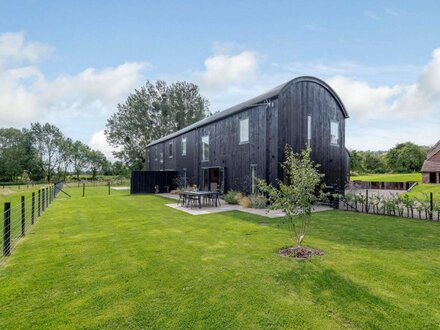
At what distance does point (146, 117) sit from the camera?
1613 inches

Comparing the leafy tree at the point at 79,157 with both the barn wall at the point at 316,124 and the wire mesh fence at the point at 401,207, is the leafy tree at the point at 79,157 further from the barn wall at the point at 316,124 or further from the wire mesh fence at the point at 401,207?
the wire mesh fence at the point at 401,207

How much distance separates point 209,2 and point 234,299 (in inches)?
497

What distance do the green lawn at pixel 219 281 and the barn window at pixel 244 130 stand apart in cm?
784

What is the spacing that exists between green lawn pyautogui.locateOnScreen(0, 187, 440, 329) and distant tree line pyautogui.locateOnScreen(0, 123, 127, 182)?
153 feet

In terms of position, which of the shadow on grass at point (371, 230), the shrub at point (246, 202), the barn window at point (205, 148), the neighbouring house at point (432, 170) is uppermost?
the barn window at point (205, 148)

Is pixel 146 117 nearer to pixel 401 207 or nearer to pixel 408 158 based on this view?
pixel 401 207

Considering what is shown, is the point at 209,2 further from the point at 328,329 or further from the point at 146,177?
the point at 146,177

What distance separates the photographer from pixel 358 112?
20.8 meters

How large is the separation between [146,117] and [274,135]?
32.7 meters

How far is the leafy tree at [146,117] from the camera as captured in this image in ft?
134

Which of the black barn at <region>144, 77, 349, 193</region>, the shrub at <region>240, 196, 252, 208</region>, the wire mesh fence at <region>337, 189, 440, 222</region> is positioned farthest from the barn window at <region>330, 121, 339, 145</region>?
the shrub at <region>240, 196, 252, 208</region>

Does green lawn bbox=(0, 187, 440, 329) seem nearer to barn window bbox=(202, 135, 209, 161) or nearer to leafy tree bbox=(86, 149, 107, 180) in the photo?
barn window bbox=(202, 135, 209, 161)

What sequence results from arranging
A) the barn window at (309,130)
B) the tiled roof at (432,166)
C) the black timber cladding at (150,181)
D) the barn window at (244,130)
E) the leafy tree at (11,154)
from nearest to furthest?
the barn window at (309,130), the barn window at (244,130), the black timber cladding at (150,181), the tiled roof at (432,166), the leafy tree at (11,154)

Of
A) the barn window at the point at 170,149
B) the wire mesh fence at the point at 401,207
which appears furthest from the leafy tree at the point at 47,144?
the wire mesh fence at the point at 401,207
